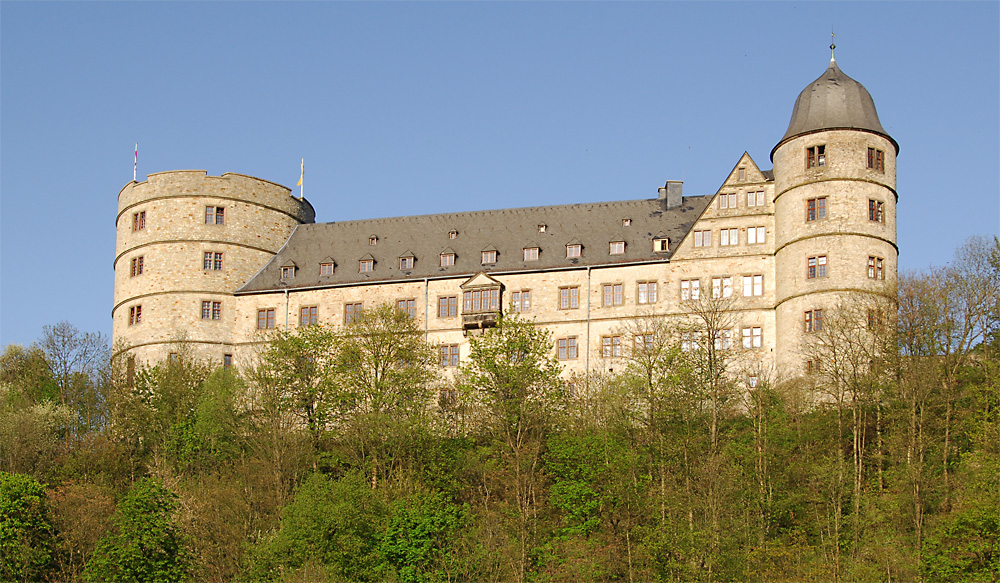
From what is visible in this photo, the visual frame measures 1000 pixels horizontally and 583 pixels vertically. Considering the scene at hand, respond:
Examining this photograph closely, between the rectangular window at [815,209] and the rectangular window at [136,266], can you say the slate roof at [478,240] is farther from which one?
the rectangular window at [815,209]

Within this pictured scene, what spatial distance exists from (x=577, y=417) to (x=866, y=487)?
41.0ft

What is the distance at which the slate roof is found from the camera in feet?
238

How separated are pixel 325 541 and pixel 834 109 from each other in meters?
32.5

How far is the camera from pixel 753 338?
6831 centimetres

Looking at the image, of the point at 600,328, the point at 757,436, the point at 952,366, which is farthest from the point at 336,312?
the point at 952,366

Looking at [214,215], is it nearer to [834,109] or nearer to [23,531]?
[23,531]

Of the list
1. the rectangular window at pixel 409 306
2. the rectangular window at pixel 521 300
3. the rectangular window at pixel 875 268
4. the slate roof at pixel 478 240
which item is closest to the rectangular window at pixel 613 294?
the slate roof at pixel 478 240

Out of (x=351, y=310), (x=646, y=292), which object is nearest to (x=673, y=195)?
(x=646, y=292)

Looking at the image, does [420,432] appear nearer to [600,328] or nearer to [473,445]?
[473,445]

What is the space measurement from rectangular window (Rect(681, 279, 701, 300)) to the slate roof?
67.0 inches

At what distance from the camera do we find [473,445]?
202ft

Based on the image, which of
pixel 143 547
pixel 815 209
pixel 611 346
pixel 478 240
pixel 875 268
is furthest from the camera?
pixel 478 240

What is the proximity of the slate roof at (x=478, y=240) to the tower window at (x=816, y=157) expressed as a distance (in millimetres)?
7396

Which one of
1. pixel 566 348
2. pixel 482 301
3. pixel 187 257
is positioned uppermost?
pixel 187 257
